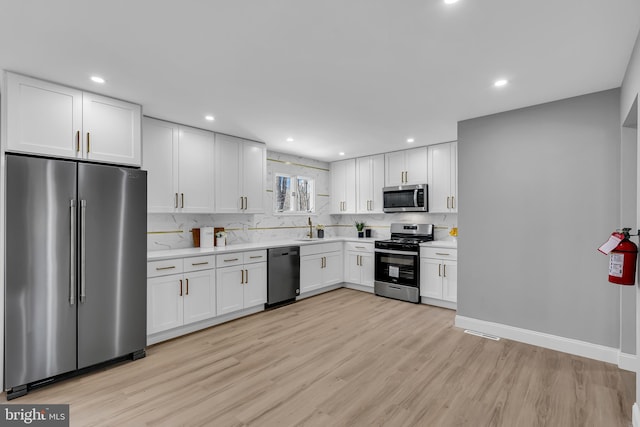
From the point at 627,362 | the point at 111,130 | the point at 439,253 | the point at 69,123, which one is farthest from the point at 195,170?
the point at 627,362

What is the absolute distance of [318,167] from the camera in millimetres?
6215

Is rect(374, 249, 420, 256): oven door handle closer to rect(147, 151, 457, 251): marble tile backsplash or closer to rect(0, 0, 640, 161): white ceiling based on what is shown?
rect(147, 151, 457, 251): marble tile backsplash

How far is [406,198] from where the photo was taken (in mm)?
5207

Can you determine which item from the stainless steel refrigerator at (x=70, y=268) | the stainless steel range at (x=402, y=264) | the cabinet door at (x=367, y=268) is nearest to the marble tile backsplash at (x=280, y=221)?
the stainless steel range at (x=402, y=264)

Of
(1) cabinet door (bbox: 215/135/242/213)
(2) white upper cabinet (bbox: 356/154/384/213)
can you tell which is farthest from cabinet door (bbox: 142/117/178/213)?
(2) white upper cabinet (bbox: 356/154/384/213)

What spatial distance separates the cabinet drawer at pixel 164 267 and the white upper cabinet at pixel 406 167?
11.9ft

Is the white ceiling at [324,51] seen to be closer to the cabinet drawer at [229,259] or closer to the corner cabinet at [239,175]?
the corner cabinet at [239,175]

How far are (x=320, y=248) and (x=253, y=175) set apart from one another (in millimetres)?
1652

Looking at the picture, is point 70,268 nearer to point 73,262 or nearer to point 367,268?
point 73,262

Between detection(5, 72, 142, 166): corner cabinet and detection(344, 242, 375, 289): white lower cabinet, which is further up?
detection(5, 72, 142, 166): corner cabinet

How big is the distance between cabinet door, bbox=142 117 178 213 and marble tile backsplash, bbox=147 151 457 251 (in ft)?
1.08

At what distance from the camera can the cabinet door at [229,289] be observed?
12.5 feet

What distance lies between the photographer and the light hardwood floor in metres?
2.10

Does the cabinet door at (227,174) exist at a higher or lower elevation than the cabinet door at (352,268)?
higher
